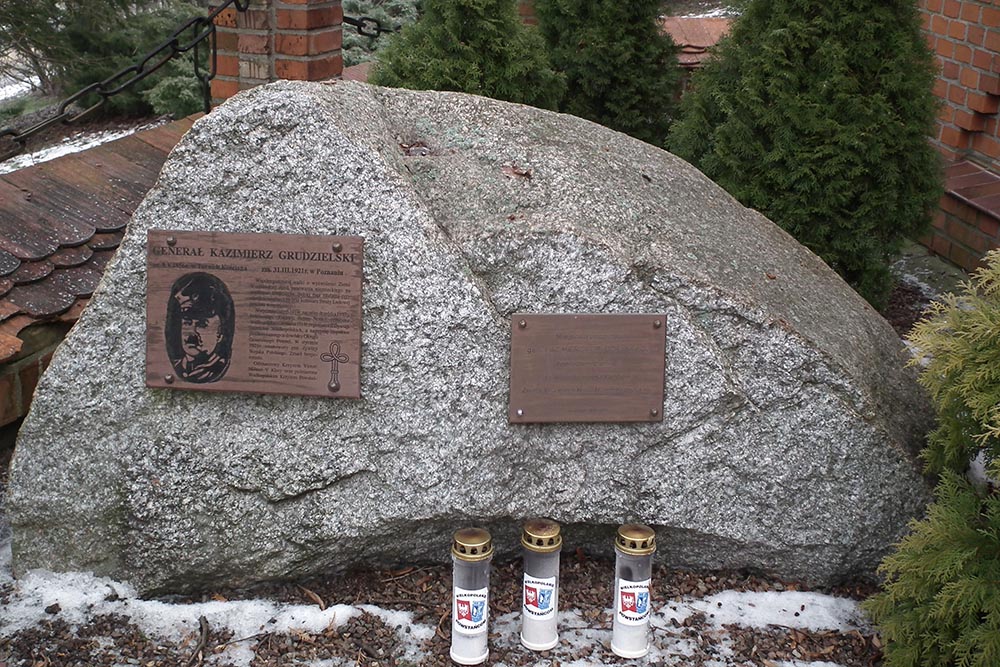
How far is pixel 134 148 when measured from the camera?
468 centimetres

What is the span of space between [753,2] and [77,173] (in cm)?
294

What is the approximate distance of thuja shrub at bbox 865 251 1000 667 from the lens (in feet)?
8.05

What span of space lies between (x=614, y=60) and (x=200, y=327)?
341 cm

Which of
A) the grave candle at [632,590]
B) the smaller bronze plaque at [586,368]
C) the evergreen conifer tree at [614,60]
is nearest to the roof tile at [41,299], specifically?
the smaller bronze plaque at [586,368]

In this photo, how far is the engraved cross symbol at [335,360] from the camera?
2.84 m

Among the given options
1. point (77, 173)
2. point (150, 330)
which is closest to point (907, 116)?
point (150, 330)

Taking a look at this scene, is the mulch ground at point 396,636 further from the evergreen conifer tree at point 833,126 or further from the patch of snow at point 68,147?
the patch of snow at point 68,147

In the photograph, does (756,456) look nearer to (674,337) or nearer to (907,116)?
(674,337)

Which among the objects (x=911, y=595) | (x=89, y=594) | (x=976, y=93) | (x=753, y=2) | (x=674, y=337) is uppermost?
(x=753, y=2)

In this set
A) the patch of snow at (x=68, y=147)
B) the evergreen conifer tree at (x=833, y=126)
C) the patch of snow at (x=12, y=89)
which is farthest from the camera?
the patch of snow at (x=12, y=89)

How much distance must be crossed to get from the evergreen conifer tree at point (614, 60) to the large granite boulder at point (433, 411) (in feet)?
8.98

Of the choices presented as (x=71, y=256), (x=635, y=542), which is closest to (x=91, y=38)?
(x=71, y=256)

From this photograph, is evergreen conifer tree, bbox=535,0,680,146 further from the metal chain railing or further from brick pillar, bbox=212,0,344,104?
brick pillar, bbox=212,0,344,104

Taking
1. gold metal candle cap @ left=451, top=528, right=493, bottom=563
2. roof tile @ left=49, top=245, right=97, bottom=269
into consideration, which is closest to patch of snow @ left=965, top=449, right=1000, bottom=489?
gold metal candle cap @ left=451, top=528, right=493, bottom=563
